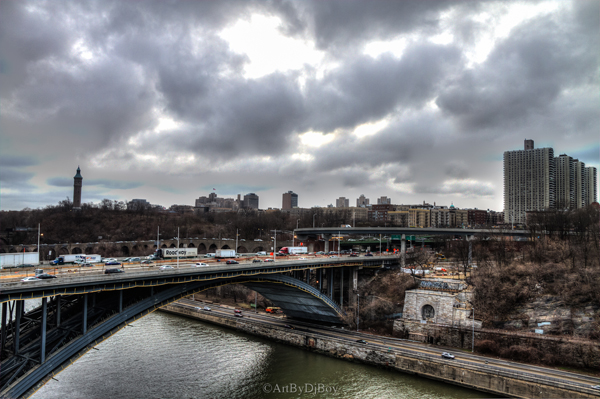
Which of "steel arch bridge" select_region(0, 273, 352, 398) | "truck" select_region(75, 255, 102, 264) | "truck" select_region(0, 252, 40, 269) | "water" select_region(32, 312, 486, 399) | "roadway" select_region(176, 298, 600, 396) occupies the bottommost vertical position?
"water" select_region(32, 312, 486, 399)

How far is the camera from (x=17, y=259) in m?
28.9

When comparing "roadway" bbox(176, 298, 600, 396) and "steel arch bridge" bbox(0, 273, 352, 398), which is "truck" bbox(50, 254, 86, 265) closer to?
"steel arch bridge" bbox(0, 273, 352, 398)

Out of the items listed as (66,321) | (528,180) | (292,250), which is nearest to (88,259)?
(66,321)

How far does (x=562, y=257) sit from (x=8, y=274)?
5905 centimetres

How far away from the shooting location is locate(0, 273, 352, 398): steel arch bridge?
1838 cm

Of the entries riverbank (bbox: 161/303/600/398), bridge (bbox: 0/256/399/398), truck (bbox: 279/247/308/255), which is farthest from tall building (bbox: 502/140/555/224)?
bridge (bbox: 0/256/399/398)

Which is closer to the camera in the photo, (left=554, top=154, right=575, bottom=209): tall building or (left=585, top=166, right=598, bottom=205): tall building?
(left=554, top=154, right=575, bottom=209): tall building

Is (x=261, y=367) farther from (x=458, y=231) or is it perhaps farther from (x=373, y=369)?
(x=458, y=231)

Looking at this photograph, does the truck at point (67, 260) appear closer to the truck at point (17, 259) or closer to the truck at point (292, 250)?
the truck at point (17, 259)

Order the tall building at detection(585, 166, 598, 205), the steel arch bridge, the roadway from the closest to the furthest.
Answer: the steel arch bridge → the roadway → the tall building at detection(585, 166, 598, 205)

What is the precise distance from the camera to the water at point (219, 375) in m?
29.0

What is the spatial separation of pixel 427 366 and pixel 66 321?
28831 mm

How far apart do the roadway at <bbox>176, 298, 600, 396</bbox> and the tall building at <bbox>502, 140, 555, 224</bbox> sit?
119 meters

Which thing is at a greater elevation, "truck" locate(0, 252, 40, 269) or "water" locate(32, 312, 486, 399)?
"truck" locate(0, 252, 40, 269)
